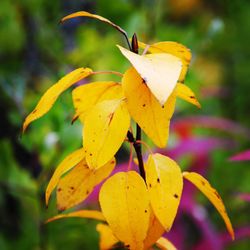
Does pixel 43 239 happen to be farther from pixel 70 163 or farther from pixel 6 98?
pixel 70 163

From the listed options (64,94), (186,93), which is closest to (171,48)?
(186,93)

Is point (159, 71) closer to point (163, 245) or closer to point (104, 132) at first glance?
point (104, 132)

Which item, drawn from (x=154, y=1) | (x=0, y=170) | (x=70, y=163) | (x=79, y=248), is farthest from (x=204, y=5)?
(x=70, y=163)

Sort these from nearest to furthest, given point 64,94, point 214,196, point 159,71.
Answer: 1. point 159,71
2. point 214,196
3. point 64,94

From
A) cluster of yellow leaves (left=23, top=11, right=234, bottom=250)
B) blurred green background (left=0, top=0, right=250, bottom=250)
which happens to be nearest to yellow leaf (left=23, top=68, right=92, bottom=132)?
cluster of yellow leaves (left=23, top=11, right=234, bottom=250)

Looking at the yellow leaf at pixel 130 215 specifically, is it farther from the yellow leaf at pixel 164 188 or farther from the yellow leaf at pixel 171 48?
the yellow leaf at pixel 171 48

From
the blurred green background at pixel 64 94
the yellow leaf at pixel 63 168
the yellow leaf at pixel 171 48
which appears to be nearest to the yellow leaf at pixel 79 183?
the yellow leaf at pixel 63 168

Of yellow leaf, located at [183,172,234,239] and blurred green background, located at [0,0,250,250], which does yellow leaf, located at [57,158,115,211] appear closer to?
yellow leaf, located at [183,172,234,239]
